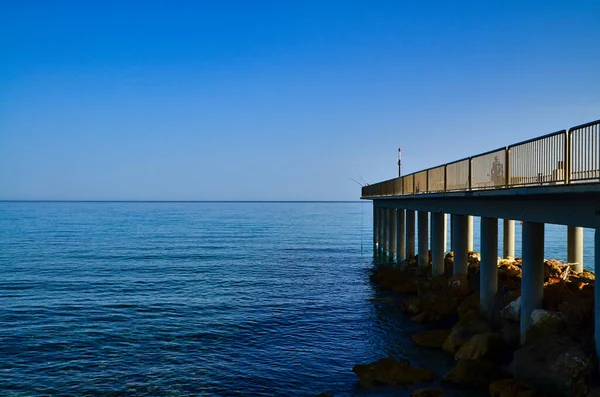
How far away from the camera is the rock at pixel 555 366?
A: 12.8 m

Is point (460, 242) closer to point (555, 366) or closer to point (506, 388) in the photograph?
point (506, 388)

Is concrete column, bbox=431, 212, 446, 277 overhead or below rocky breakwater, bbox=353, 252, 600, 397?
overhead

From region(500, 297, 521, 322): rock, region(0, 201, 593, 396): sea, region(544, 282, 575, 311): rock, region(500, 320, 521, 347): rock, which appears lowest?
region(0, 201, 593, 396): sea

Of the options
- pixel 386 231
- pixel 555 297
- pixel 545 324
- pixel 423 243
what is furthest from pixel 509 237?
pixel 545 324

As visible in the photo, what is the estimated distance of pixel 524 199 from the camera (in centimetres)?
1725

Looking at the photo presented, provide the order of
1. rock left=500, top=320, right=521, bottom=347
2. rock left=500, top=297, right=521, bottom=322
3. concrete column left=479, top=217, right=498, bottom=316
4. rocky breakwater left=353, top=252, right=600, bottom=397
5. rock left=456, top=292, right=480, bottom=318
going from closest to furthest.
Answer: rocky breakwater left=353, top=252, right=600, bottom=397
rock left=500, top=320, right=521, bottom=347
rock left=500, top=297, right=521, bottom=322
concrete column left=479, top=217, right=498, bottom=316
rock left=456, top=292, right=480, bottom=318

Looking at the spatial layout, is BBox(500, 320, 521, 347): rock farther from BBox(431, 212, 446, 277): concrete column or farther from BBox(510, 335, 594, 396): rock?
BBox(431, 212, 446, 277): concrete column

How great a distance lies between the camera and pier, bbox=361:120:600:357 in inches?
526

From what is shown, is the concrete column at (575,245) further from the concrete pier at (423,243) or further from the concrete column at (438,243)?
the concrete pier at (423,243)

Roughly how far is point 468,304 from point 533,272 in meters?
5.59

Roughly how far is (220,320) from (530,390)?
48.4 feet

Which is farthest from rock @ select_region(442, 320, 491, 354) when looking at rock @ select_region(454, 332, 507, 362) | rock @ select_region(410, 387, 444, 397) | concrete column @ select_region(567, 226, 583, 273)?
concrete column @ select_region(567, 226, 583, 273)

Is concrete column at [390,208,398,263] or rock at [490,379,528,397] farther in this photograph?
concrete column at [390,208,398,263]

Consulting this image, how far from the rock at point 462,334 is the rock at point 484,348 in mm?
897
